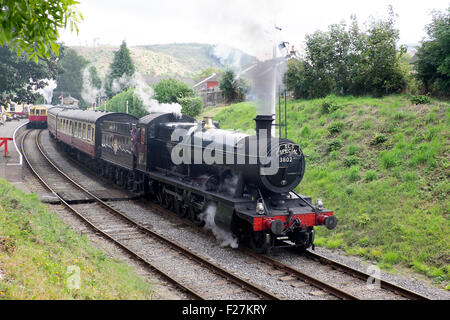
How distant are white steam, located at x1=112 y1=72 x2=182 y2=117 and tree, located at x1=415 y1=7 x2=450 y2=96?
9787 millimetres

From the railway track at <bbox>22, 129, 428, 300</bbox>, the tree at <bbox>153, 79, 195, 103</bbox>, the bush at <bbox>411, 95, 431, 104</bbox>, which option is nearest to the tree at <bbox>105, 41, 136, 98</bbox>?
the tree at <bbox>153, 79, 195, 103</bbox>

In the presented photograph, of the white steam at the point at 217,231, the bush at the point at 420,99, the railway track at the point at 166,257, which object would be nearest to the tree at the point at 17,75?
the railway track at the point at 166,257

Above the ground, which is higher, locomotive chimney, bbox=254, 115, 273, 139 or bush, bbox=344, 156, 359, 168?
locomotive chimney, bbox=254, 115, 273, 139

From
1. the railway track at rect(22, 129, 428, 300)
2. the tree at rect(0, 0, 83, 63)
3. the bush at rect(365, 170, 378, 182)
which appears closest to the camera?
the tree at rect(0, 0, 83, 63)

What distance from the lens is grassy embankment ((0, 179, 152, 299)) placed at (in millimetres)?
6043

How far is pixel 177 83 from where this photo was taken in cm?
3219

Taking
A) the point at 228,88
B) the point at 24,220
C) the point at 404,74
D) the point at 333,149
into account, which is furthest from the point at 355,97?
the point at 24,220

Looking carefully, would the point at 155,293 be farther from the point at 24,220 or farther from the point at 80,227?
the point at 80,227

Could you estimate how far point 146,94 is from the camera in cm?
3625

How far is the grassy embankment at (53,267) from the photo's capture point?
238 inches

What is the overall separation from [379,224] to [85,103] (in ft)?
272

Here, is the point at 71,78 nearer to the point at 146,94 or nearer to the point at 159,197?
the point at 146,94

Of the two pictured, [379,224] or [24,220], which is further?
[379,224]

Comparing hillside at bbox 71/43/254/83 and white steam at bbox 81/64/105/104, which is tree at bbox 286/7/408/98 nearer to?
white steam at bbox 81/64/105/104
